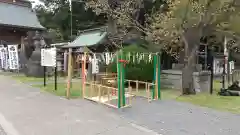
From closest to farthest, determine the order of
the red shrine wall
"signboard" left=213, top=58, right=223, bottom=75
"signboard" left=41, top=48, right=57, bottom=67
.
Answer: "signboard" left=41, top=48, right=57, bottom=67
"signboard" left=213, top=58, right=223, bottom=75
the red shrine wall

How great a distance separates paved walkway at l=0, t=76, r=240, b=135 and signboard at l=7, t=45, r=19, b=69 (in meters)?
10.5

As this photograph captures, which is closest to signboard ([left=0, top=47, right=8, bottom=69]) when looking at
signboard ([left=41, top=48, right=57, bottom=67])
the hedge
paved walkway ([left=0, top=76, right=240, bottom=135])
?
signboard ([left=41, top=48, right=57, bottom=67])

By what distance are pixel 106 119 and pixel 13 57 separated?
14732 mm

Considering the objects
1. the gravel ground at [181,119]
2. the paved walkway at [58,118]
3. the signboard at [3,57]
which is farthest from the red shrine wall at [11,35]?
the gravel ground at [181,119]

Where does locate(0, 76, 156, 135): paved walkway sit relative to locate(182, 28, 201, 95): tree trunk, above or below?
below

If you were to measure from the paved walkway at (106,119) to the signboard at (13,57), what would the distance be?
10.5 meters

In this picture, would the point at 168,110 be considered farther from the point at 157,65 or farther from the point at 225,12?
the point at 225,12

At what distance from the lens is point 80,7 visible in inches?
1061

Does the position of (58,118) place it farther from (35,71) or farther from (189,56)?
(35,71)

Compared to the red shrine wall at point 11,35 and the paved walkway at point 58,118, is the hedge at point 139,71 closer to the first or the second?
the paved walkway at point 58,118

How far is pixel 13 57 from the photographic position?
784 inches

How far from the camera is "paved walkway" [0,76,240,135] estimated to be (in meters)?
6.27

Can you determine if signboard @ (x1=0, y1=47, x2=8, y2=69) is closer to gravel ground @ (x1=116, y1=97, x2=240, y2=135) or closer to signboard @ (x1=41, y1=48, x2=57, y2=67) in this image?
signboard @ (x1=41, y1=48, x2=57, y2=67)

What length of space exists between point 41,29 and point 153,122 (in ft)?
69.4
